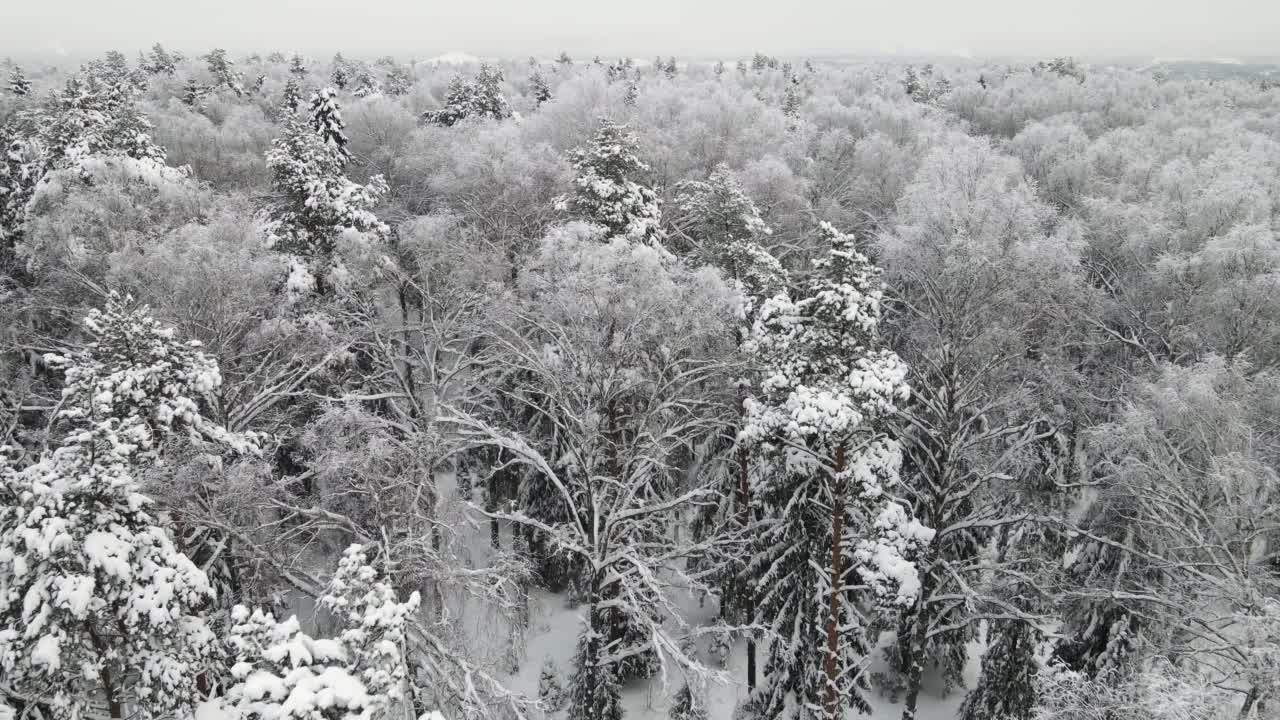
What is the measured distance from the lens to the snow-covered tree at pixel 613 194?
866 inches

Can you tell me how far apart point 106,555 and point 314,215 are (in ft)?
44.0

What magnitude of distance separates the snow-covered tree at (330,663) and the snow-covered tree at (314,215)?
46.8ft

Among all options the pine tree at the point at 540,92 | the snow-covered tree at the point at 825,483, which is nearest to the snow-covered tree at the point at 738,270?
the snow-covered tree at the point at 825,483

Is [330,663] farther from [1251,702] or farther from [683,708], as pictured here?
[1251,702]

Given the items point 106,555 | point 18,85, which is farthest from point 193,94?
point 106,555

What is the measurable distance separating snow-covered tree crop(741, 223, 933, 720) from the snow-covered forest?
11cm

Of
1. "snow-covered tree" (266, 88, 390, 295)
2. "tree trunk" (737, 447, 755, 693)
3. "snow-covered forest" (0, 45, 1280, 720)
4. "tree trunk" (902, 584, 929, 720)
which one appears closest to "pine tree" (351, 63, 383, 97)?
"snow-covered forest" (0, 45, 1280, 720)

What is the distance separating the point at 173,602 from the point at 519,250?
1768cm

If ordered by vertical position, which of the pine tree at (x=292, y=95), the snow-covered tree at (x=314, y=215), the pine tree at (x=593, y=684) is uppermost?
the pine tree at (x=292, y=95)

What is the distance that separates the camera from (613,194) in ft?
73.1

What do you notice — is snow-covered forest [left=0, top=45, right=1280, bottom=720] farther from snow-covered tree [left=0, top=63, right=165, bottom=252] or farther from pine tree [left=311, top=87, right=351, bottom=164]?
pine tree [left=311, top=87, right=351, bottom=164]

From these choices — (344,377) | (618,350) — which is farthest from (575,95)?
(618,350)

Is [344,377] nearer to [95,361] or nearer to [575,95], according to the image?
[95,361]

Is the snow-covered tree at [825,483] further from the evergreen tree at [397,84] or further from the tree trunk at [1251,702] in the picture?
the evergreen tree at [397,84]
